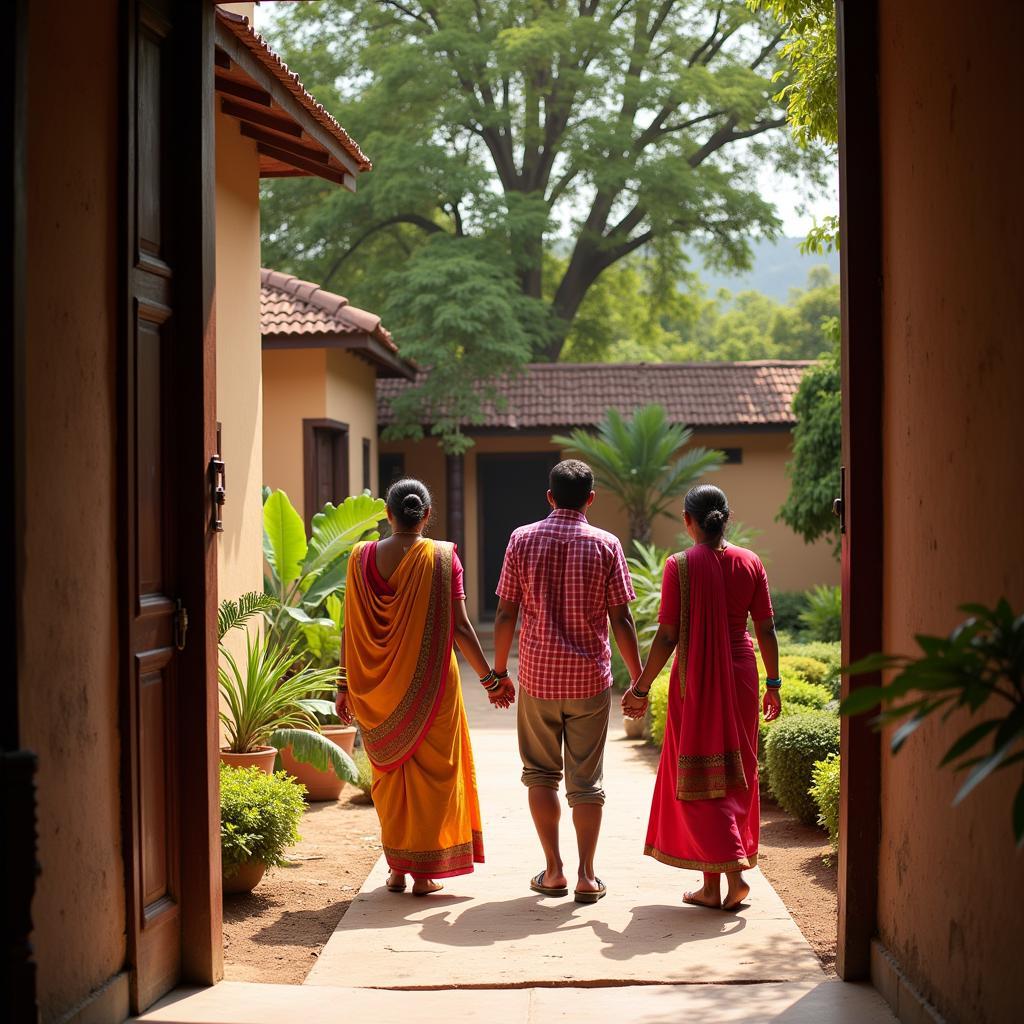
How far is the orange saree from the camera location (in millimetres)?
5965

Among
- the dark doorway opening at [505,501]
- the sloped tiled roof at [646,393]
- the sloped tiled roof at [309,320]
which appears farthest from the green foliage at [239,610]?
the dark doorway opening at [505,501]

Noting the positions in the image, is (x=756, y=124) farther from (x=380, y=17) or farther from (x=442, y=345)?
(x=442, y=345)

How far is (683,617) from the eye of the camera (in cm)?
577

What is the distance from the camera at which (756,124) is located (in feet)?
87.2

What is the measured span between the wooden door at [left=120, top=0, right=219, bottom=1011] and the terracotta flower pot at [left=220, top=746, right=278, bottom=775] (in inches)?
109

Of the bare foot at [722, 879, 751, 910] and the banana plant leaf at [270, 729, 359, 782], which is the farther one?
the banana plant leaf at [270, 729, 359, 782]

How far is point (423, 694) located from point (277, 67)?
3.68 metres

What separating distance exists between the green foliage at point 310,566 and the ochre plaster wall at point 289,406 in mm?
4095

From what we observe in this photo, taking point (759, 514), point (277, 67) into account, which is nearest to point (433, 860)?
point (277, 67)

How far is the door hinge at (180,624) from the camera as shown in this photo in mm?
4609

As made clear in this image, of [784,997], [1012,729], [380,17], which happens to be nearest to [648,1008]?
[784,997]

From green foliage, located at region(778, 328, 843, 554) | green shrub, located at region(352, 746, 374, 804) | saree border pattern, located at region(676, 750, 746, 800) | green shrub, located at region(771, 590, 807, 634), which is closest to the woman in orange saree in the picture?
saree border pattern, located at region(676, 750, 746, 800)

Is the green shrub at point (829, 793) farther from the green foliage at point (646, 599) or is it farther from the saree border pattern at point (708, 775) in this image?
the green foliage at point (646, 599)

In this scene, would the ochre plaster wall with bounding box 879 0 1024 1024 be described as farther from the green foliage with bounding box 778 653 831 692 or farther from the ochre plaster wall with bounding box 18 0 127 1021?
the green foliage with bounding box 778 653 831 692
